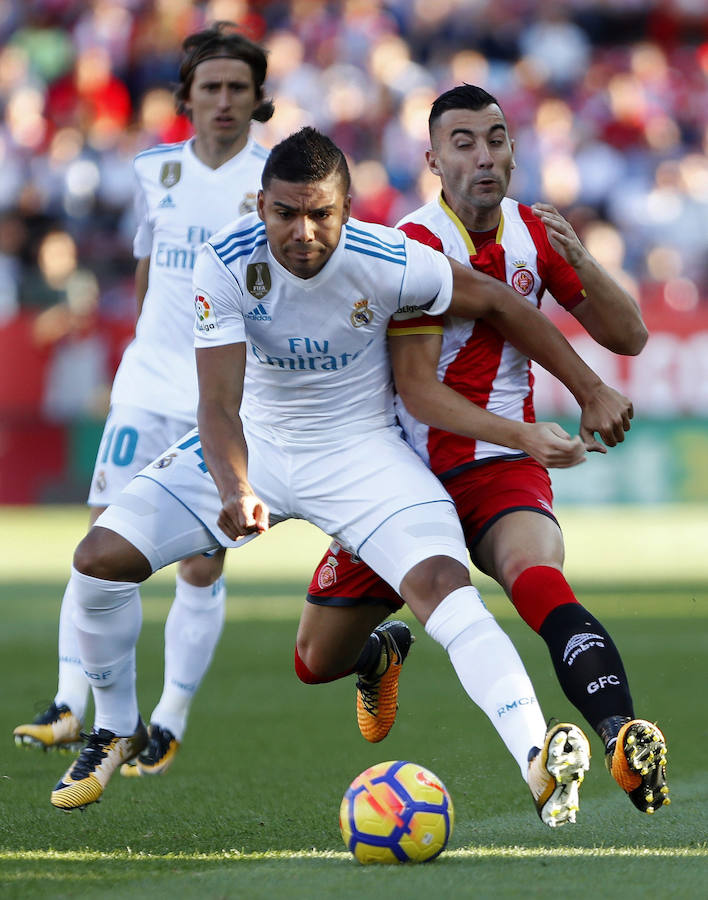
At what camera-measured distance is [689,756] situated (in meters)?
5.81

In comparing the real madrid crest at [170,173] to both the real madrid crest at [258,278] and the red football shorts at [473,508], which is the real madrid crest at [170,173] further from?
the red football shorts at [473,508]

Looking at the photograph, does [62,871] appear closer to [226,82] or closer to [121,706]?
[121,706]

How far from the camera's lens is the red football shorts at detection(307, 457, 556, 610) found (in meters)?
4.91

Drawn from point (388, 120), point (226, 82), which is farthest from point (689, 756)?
point (388, 120)

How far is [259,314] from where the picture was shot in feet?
15.8

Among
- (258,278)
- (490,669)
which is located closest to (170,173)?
(258,278)

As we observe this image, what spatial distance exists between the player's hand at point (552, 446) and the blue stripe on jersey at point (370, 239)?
0.71 m

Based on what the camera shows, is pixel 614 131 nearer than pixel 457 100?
No

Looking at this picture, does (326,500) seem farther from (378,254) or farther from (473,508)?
(378,254)

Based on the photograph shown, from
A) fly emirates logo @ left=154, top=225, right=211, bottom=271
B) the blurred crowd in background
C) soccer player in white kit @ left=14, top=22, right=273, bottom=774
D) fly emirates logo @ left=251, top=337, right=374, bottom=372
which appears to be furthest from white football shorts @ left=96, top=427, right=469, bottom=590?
the blurred crowd in background

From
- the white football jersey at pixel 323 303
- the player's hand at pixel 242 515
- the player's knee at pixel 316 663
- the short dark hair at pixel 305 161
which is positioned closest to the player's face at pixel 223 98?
the white football jersey at pixel 323 303

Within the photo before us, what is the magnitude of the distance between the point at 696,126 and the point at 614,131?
1.29 meters

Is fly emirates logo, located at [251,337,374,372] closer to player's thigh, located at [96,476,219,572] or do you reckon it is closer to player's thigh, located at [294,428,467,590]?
player's thigh, located at [294,428,467,590]

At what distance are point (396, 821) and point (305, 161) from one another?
78.0 inches
